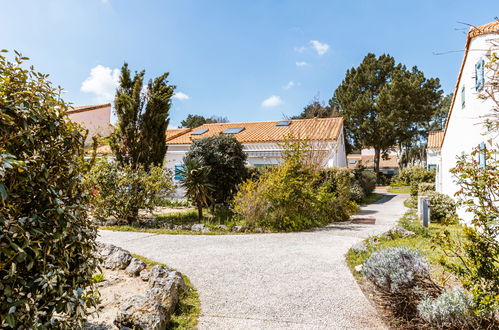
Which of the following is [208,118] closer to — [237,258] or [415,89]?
[415,89]

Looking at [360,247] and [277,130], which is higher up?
[277,130]

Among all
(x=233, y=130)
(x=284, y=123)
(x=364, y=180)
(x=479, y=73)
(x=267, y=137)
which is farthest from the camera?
(x=233, y=130)

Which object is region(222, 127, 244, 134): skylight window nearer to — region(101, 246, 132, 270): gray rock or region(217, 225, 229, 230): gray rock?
region(217, 225, 229, 230): gray rock

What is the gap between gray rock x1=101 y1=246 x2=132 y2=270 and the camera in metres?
5.55

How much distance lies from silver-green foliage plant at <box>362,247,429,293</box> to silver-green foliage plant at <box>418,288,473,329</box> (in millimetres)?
486

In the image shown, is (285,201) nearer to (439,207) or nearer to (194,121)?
(439,207)

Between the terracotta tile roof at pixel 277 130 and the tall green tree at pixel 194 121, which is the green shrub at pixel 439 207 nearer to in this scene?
the terracotta tile roof at pixel 277 130

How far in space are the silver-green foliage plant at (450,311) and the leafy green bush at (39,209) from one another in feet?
11.1

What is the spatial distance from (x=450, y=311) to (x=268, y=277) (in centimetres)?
281

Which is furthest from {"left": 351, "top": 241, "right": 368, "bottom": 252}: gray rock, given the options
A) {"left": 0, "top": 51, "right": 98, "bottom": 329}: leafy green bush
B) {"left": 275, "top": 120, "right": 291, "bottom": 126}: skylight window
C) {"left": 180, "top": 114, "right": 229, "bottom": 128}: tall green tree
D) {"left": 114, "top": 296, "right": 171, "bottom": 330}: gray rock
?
{"left": 180, "top": 114, "right": 229, "bottom": 128}: tall green tree

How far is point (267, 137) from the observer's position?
21469mm

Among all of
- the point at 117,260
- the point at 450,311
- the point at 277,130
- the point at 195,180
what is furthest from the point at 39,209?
the point at 277,130

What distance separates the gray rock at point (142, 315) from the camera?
3.23 meters

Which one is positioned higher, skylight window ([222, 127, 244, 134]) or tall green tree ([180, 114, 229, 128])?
tall green tree ([180, 114, 229, 128])
